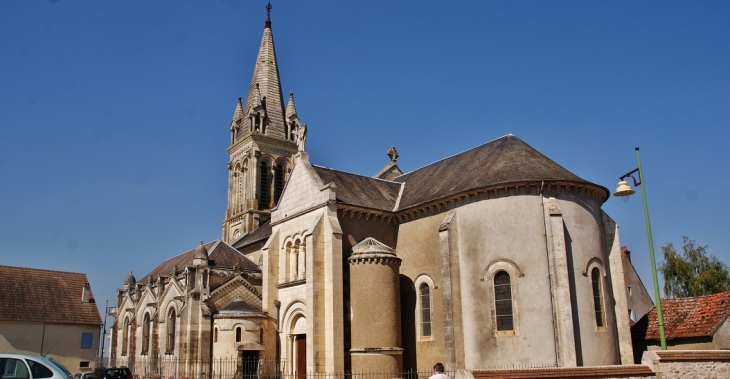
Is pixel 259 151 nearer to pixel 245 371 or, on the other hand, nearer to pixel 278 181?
pixel 278 181

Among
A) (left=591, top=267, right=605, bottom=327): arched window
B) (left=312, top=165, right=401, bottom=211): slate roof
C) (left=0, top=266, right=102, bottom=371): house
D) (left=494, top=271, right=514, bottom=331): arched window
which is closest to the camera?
(left=494, top=271, right=514, bottom=331): arched window

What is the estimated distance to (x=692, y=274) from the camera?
40.6 meters

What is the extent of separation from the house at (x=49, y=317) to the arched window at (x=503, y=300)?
24.1 metres

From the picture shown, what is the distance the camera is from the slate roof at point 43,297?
34.0 meters

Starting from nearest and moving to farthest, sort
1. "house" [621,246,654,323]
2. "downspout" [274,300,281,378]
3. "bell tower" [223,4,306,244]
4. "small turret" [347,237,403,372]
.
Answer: "small turret" [347,237,403,372] → "downspout" [274,300,281,378] → "house" [621,246,654,323] → "bell tower" [223,4,306,244]

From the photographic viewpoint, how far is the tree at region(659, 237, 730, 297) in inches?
1548

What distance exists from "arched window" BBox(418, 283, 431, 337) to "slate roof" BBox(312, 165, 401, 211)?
4.48 meters

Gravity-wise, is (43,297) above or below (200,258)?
below

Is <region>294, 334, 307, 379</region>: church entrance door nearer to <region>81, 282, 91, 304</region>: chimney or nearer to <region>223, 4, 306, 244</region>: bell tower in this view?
<region>81, 282, 91, 304</region>: chimney

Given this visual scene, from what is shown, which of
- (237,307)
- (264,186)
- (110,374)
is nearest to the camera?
(110,374)

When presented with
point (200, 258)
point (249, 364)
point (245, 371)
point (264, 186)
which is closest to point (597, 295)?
point (249, 364)

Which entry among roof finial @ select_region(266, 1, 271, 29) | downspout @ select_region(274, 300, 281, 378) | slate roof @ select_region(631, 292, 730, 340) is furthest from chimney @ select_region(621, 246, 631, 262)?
roof finial @ select_region(266, 1, 271, 29)

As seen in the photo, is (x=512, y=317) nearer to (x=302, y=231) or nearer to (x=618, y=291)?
(x=618, y=291)

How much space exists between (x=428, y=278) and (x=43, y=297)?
76.5 ft
